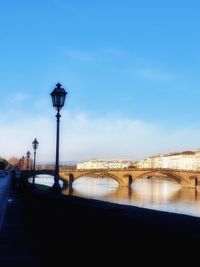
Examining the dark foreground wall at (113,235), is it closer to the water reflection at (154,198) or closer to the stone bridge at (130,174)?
the water reflection at (154,198)

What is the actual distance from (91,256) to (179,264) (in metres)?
2.72

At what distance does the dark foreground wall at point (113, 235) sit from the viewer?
4.23 m

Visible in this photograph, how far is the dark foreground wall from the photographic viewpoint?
4.23 metres

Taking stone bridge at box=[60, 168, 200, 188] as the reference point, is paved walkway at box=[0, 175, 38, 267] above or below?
below

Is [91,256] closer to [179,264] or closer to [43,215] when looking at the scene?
[179,264]

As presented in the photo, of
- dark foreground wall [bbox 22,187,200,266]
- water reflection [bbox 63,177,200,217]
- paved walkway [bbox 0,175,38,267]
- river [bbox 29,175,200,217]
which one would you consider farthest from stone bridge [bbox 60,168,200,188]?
dark foreground wall [bbox 22,187,200,266]

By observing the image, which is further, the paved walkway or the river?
the river

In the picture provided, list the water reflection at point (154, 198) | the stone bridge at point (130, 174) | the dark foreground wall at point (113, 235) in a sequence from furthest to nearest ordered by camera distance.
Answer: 1. the stone bridge at point (130, 174)
2. the water reflection at point (154, 198)
3. the dark foreground wall at point (113, 235)

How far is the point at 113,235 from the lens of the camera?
573 cm

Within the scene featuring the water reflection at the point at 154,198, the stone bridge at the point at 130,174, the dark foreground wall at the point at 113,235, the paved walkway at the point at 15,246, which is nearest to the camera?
the dark foreground wall at the point at 113,235

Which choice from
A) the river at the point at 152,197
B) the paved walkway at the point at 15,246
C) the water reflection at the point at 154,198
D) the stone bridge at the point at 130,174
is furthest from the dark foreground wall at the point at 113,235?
the stone bridge at the point at 130,174

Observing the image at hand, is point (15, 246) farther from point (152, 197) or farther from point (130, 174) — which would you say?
point (130, 174)

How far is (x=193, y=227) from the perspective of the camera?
4980mm

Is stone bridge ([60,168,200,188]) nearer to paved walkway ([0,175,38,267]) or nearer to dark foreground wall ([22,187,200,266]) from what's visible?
paved walkway ([0,175,38,267])
